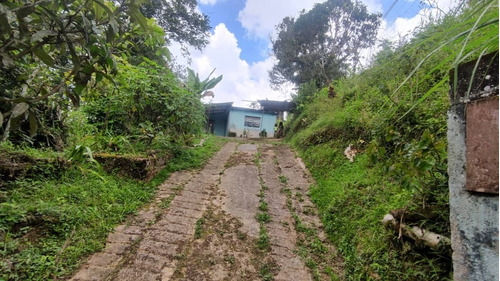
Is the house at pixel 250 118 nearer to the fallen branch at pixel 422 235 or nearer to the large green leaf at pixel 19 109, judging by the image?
the fallen branch at pixel 422 235

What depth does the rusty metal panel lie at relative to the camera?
695 millimetres

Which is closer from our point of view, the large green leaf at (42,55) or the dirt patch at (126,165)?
the large green leaf at (42,55)

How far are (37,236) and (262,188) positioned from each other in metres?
2.61

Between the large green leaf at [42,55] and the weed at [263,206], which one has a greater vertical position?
the large green leaf at [42,55]

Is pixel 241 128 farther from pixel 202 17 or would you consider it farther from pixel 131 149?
pixel 131 149

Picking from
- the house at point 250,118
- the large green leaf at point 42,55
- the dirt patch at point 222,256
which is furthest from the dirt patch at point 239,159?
the house at point 250,118

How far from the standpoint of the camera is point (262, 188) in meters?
3.60

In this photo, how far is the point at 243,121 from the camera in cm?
1686

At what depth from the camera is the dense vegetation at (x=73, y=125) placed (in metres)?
1.12

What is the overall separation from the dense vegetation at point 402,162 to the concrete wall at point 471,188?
0.08 meters

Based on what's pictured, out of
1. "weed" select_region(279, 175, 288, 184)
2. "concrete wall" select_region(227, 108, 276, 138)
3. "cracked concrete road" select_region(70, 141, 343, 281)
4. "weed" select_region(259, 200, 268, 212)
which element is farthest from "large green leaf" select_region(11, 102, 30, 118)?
"concrete wall" select_region(227, 108, 276, 138)

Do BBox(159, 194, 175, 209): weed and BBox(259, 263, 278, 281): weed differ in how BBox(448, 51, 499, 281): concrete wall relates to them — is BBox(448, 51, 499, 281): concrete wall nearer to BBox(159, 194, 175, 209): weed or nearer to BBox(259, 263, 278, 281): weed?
BBox(259, 263, 278, 281): weed

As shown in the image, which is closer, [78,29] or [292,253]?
[78,29]

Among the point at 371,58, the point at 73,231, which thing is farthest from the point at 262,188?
the point at 371,58
